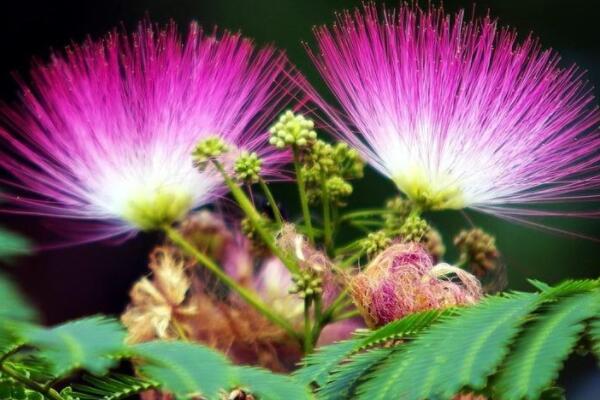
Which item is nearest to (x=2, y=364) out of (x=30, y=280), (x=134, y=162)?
(x=134, y=162)

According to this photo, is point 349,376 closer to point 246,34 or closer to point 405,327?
point 405,327

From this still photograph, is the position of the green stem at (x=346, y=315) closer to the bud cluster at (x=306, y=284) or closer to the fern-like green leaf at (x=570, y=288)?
the bud cluster at (x=306, y=284)

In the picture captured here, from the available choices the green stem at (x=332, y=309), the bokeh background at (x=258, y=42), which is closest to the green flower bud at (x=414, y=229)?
the green stem at (x=332, y=309)

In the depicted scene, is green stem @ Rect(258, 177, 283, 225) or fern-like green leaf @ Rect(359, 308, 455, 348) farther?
green stem @ Rect(258, 177, 283, 225)

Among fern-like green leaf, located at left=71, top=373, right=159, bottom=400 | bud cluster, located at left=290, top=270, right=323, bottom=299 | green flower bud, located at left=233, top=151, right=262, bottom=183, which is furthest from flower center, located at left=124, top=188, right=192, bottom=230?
fern-like green leaf, located at left=71, top=373, right=159, bottom=400

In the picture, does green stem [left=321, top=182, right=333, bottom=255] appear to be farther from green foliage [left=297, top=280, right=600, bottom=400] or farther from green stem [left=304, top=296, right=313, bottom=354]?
green foliage [left=297, top=280, right=600, bottom=400]

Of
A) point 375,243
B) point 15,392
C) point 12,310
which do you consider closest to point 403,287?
point 375,243
